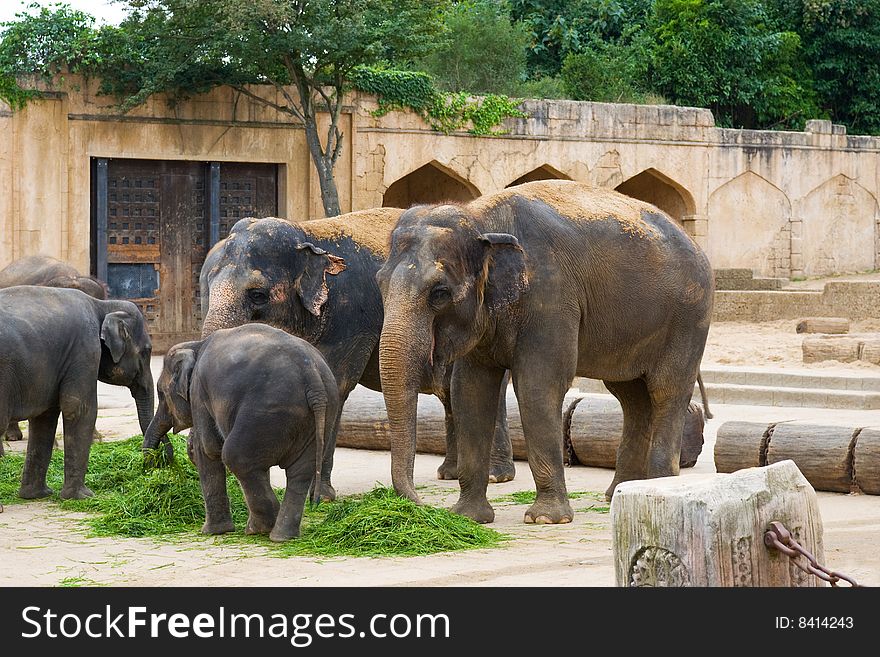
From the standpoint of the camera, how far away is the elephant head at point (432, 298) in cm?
743

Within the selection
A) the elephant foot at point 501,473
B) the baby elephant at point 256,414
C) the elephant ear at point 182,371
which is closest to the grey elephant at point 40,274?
the elephant foot at point 501,473

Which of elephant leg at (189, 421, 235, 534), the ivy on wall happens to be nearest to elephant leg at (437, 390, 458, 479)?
elephant leg at (189, 421, 235, 534)

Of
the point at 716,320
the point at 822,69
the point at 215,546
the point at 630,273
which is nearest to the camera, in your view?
the point at 215,546

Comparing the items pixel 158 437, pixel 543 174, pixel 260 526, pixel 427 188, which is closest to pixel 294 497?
pixel 260 526

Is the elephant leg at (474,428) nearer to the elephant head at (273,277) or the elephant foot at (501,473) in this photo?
the elephant head at (273,277)

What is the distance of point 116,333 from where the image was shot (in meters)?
9.09

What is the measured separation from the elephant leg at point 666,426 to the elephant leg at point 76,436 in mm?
3499

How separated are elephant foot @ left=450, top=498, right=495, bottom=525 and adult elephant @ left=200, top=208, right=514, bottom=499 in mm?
970

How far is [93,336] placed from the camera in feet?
29.4

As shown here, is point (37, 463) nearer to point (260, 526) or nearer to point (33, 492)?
point (33, 492)

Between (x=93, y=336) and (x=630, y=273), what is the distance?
11.2ft

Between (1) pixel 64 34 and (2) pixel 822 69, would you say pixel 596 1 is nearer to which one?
(2) pixel 822 69

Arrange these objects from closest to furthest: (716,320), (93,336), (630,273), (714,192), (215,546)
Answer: (215,546), (630,273), (93,336), (716,320), (714,192)

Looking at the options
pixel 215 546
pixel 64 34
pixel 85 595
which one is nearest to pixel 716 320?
pixel 64 34
